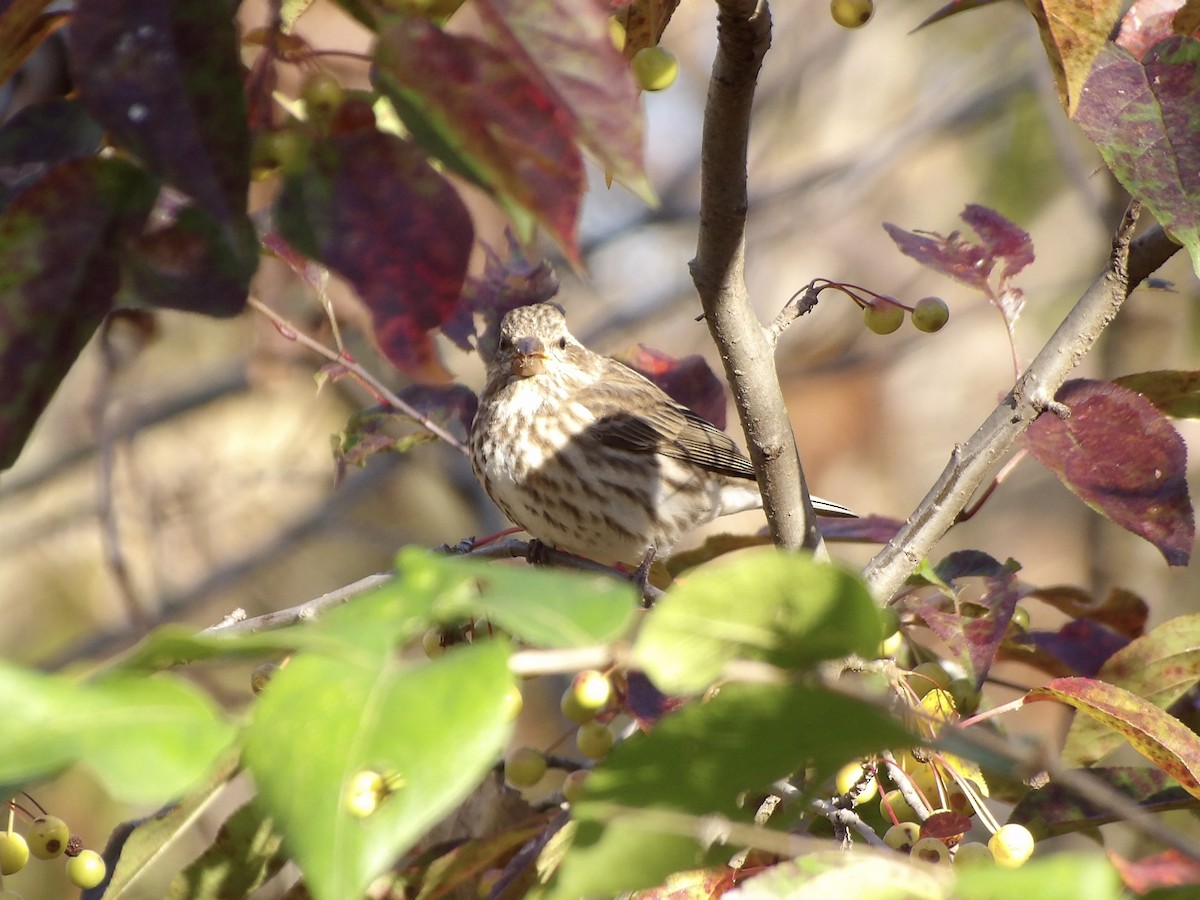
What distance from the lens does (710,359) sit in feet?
31.5

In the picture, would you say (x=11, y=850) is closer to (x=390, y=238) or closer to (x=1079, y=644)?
(x=390, y=238)

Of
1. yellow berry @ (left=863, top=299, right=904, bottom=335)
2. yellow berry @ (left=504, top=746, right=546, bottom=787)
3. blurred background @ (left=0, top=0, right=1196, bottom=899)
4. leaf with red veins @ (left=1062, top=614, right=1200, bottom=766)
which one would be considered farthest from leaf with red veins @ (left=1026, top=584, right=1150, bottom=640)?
blurred background @ (left=0, top=0, right=1196, bottom=899)

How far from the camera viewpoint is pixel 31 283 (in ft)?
4.71

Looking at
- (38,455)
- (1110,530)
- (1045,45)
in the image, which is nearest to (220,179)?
(1045,45)

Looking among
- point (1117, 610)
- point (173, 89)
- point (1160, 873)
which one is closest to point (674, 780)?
point (1160, 873)

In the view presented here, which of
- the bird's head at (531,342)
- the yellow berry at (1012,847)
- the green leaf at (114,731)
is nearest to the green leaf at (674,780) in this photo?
the green leaf at (114,731)

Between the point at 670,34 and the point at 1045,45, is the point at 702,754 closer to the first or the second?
the point at 1045,45

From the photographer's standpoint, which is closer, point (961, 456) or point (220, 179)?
point (220, 179)

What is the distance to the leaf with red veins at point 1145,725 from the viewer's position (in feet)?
6.54

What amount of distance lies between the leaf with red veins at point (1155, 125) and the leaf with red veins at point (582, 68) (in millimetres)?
833

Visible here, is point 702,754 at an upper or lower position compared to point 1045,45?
lower

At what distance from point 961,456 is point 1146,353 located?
16.2 ft

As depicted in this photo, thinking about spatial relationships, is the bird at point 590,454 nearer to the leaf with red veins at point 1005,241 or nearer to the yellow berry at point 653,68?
the leaf with red veins at point 1005,241

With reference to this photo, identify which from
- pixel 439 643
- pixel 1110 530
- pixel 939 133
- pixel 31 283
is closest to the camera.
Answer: pixel 31 283
